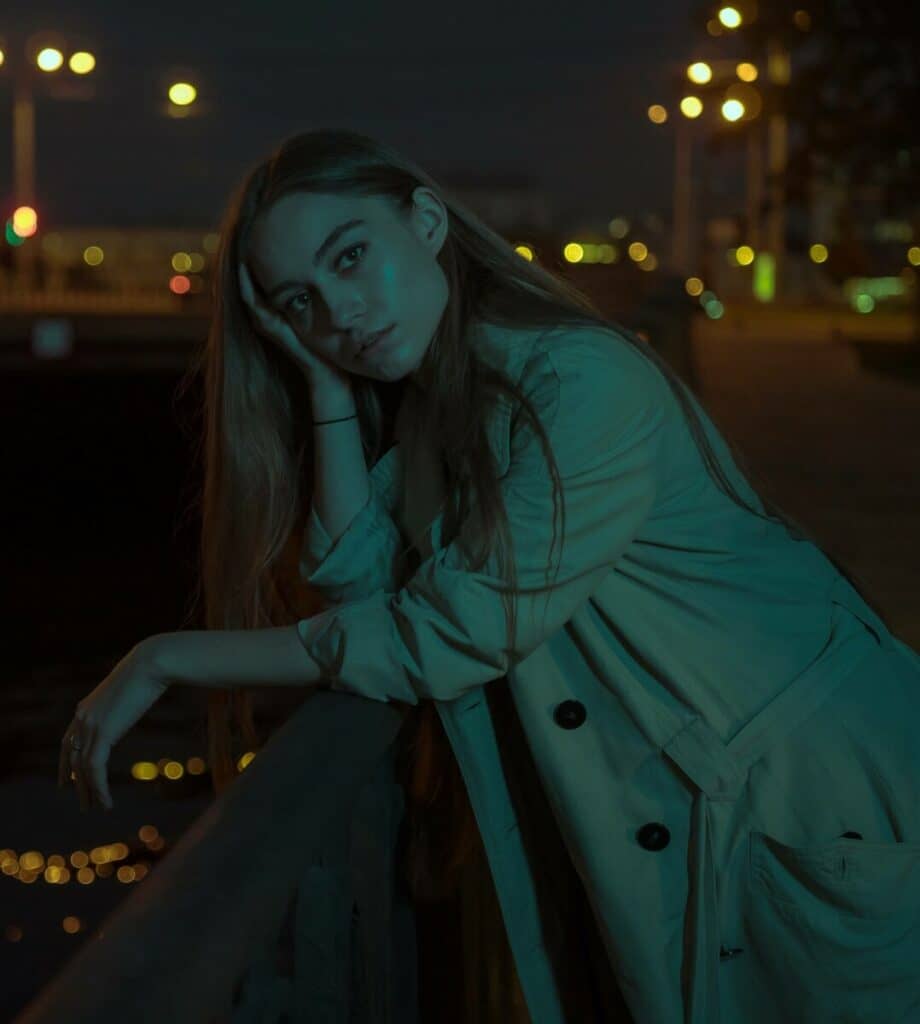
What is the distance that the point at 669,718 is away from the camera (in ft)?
7.57

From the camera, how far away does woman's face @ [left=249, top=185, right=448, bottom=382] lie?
248 cm

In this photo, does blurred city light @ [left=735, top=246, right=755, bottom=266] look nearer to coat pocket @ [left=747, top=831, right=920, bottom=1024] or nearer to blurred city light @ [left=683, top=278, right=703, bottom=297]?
blurred city light @ [left=683, top=278, right=703, bottom=297]

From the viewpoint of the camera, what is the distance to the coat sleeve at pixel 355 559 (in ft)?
9.07

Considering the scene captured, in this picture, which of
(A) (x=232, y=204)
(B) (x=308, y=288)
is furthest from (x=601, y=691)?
(A) (x=232, y=204)

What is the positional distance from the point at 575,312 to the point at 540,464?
0.92 feet

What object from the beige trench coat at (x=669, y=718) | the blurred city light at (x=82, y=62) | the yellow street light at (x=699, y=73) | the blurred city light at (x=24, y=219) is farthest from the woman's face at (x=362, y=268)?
the blurred city light at (x=24, y=219)

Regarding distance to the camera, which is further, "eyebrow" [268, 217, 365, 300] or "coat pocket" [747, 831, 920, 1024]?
"eyebrow" [268, 217, 365, 300]

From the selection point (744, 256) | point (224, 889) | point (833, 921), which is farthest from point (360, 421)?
point (744, 256)

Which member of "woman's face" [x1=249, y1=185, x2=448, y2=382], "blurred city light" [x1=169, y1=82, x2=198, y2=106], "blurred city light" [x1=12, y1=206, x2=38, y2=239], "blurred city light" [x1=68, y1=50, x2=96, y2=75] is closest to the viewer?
"woman's face" [x1=249, y1=185, x2=448, y2=382]

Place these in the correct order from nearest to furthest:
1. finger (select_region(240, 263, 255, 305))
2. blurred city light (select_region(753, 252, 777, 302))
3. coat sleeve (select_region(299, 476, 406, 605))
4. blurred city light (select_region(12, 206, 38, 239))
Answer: finger (select_region(240, 263, 255, 305)), coat sleeve (select_region(299, 476, 406, 605)), blurred city light (select_region(12, 206, 38, 239)), blurred city light (select_region(753, 252, 777, 302))

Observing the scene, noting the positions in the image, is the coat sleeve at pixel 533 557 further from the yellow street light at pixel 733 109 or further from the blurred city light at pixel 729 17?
the yellow street light at pixel 733 109

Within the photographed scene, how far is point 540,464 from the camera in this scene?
2.29 m

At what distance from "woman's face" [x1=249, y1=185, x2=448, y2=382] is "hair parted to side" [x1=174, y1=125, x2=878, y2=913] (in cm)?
2

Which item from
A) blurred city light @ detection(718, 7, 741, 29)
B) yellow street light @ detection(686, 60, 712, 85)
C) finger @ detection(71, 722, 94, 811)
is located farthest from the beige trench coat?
yellow street light @ detection(686, 60, 712, 85)
